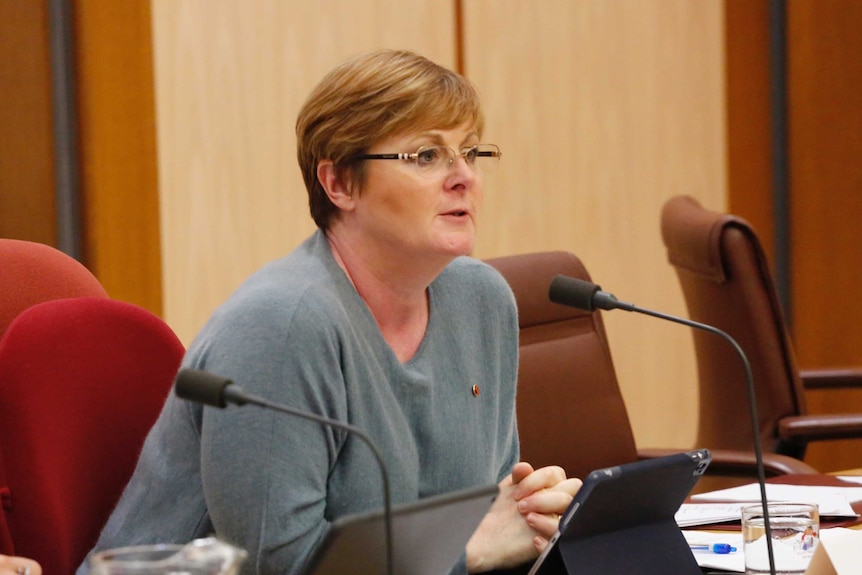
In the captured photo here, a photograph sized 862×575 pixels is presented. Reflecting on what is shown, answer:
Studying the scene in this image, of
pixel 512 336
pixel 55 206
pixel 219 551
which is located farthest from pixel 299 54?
pixel 219 551

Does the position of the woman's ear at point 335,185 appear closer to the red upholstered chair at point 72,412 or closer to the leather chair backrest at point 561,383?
the red upholstered chair at point 72,412

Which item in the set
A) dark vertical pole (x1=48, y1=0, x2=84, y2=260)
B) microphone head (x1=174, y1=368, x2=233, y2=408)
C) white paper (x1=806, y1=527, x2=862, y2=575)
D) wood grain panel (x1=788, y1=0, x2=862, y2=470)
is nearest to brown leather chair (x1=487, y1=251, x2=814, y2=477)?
dark vertical pole (x1=48, y1=0, x2=84, y2=260)

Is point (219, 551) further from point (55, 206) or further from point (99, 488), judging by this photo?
point (55, 206)

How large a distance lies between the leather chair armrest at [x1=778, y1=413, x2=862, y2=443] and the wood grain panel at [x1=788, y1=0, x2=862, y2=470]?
182cm

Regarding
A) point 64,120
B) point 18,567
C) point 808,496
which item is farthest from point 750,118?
point 18,567

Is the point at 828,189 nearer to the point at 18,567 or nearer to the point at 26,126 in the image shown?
the point at 26,126

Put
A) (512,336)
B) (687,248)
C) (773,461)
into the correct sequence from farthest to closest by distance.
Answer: (687,248), (773,461), (512,336)

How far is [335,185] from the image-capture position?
73.8 inches

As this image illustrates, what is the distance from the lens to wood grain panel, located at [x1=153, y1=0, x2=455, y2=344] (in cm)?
327

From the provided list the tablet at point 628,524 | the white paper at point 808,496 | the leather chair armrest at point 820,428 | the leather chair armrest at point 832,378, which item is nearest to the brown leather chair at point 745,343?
the leather chair armrest at point 820,428

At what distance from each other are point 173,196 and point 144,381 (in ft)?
4.82

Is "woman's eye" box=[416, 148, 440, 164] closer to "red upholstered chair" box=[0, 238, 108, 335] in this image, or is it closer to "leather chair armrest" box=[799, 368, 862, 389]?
"red upholstered chair" box=[0, 238, 108, 335]

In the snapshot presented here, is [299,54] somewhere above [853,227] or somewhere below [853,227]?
above

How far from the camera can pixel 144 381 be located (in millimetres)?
1874
